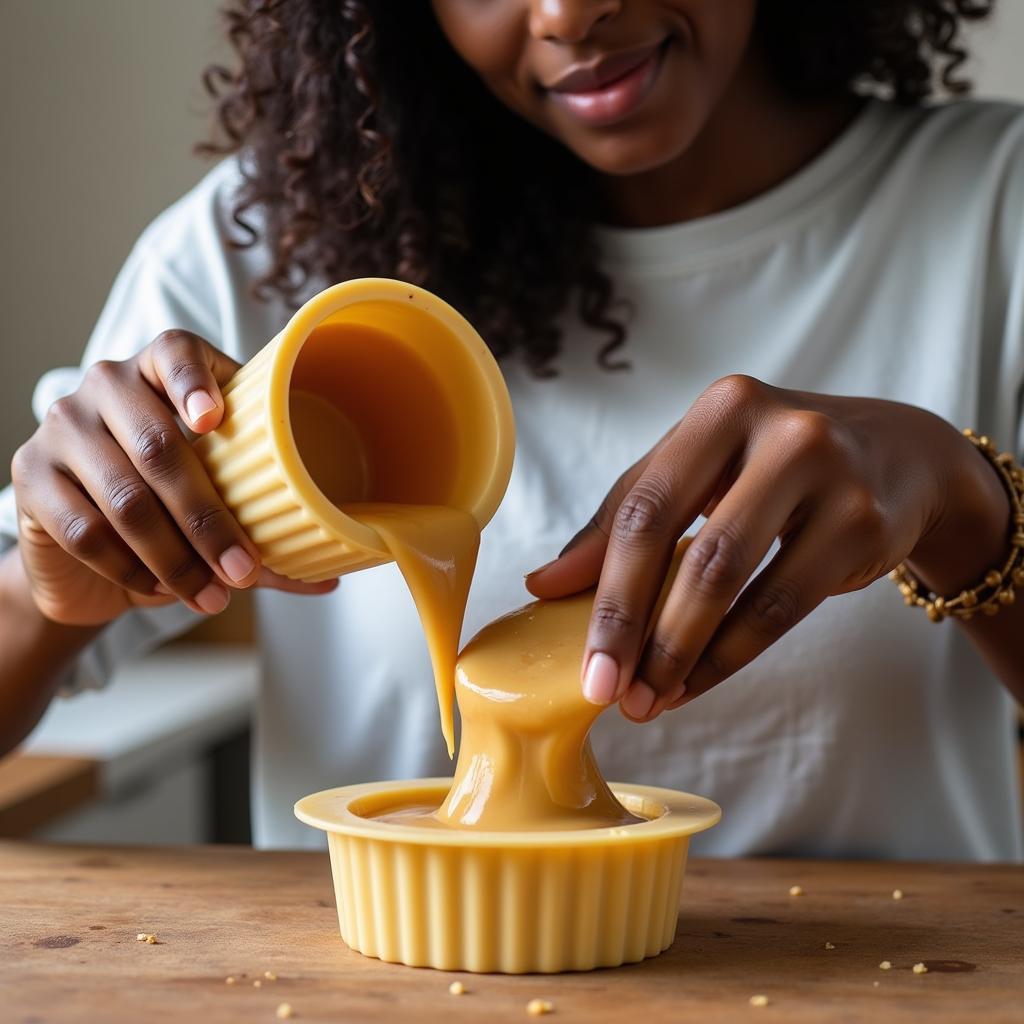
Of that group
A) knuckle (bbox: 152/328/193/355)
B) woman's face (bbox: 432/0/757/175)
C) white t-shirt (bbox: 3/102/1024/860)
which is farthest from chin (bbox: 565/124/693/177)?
knuckle (bbox: 152/328/193/355)

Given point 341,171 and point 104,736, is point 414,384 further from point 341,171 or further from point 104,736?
point 104,736

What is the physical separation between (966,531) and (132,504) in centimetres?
58

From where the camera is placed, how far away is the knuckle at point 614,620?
2.67ft

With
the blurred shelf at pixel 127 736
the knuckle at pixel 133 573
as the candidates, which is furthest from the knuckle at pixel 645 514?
the blurred shelf at pixel 127 736

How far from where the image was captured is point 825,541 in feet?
2.70

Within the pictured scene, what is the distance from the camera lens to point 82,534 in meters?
0.94

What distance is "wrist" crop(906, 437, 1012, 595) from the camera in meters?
0.96

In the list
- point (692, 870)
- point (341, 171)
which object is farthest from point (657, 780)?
point (341, 171)

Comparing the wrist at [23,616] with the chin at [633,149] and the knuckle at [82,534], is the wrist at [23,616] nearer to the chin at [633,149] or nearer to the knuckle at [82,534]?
the knuckle at [82,534]

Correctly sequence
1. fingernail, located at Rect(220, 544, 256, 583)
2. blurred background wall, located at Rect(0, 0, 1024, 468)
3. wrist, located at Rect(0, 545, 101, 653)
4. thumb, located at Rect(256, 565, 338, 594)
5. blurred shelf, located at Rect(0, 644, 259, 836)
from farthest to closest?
blurred background wall, located at Rect(0, 0, 1024, 468)
blurred shelf, located at Rect(0, 644, 259, 836)
wrist, located at Rect(0, 545, 101, 653)
thumb, located at Rect(256, 565, 338, 594)
fingernail, located at Rect(220, 544, 256, 583)

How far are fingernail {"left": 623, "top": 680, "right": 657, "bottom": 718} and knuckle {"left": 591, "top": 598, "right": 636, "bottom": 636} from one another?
0.12ft

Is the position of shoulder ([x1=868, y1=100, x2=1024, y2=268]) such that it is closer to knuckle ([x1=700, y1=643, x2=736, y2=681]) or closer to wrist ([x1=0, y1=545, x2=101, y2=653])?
knuckle ([x1=700, y1=643, x2=736, y2=681])

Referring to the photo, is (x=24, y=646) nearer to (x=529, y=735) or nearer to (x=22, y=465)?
(x=22, y=465)

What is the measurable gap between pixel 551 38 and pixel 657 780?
69 cm
